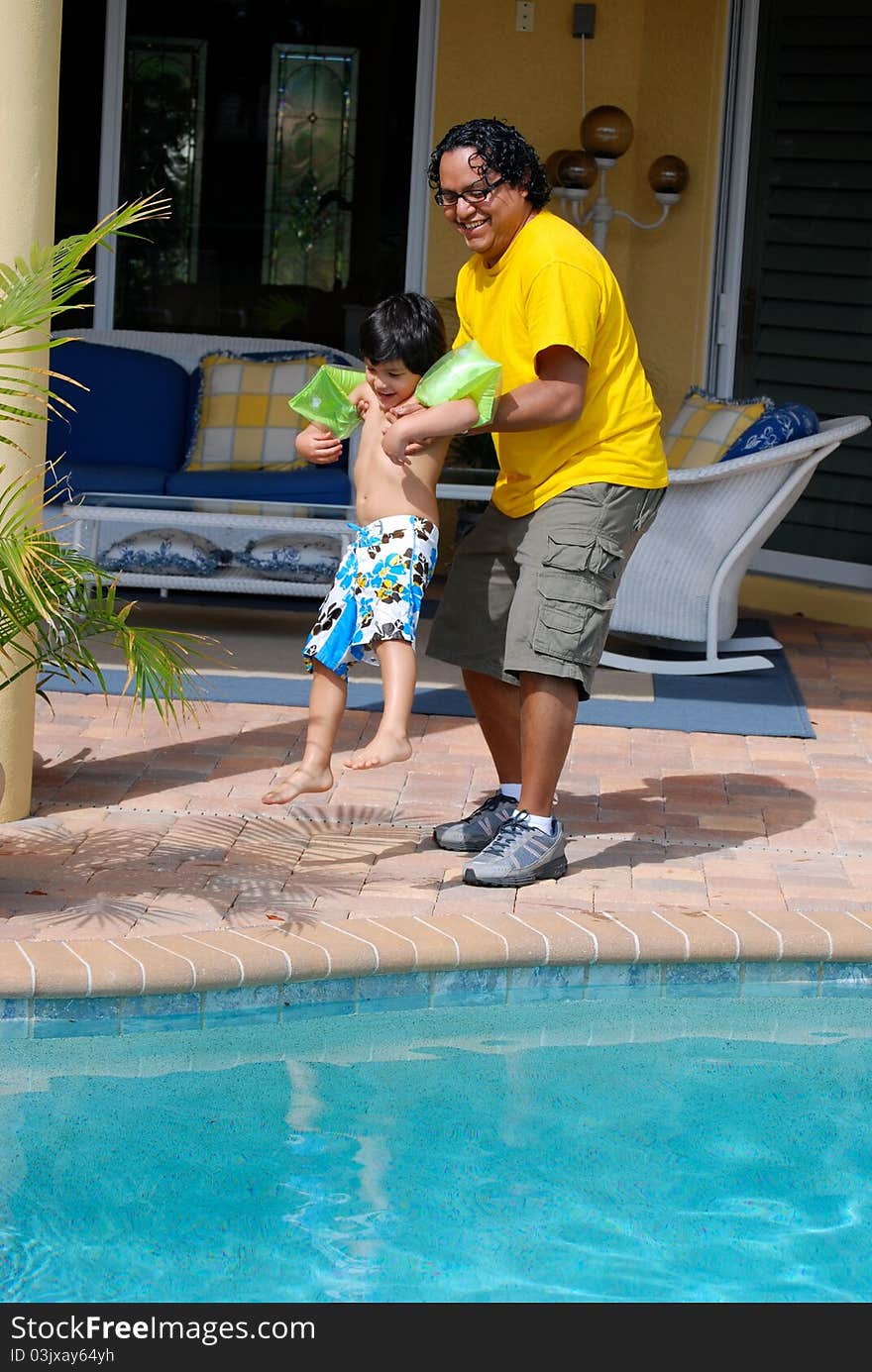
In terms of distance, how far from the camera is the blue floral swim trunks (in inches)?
160

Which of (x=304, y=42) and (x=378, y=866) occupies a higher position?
(x=304, y=42)

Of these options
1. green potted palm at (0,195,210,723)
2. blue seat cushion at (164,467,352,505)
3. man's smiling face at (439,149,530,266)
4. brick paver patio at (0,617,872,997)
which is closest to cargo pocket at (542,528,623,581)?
man's smiling face at (439,149,530,266)

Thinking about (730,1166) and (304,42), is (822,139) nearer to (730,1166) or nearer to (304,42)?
(304,42)

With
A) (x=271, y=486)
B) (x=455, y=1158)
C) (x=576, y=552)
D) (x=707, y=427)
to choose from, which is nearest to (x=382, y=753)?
(x=576, y=552)

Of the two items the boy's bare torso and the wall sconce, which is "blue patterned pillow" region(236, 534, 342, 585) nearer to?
the wall sconce

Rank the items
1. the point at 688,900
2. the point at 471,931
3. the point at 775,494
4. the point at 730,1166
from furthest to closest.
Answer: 1. the point at 775,494
2. the point at 688,900
3. the point at 471,931
4. the point at 730,1166

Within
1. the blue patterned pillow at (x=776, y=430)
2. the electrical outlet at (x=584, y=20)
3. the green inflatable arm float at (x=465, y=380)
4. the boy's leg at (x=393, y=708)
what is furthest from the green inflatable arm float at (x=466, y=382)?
the electrical outlet at (x=584, y=20)

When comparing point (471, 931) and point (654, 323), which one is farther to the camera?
point (654, 323)

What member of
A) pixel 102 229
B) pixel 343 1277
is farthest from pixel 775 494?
pixel 343 1277

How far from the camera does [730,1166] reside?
325 centimetres

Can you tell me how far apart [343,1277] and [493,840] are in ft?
5.15

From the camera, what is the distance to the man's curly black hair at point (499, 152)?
3.80 m

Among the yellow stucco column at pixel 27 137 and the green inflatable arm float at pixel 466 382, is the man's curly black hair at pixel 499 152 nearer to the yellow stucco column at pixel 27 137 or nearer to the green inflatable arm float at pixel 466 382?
the green inflatable arm float at pixel 466 382

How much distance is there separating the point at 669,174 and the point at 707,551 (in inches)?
98.9
